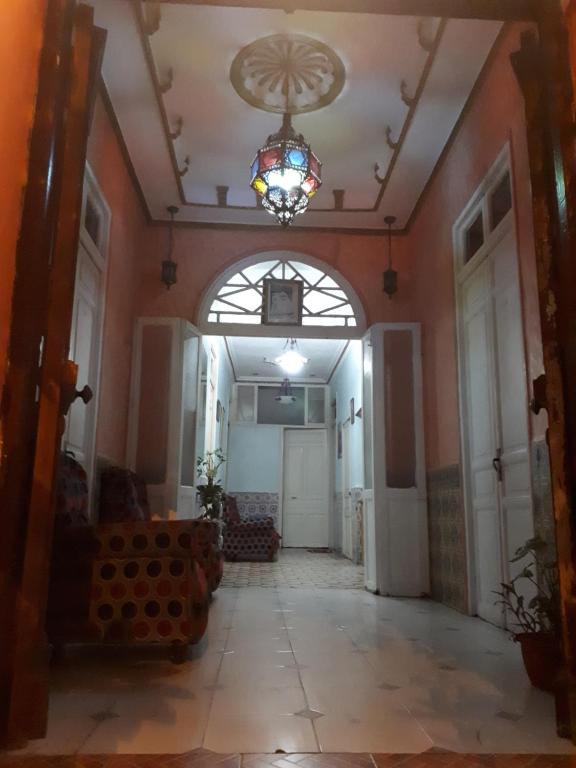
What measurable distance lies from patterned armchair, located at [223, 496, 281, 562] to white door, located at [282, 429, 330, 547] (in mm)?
3076

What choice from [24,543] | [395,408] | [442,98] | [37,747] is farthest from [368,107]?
[37,747]

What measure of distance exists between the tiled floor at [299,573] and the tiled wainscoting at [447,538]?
112 centimetres

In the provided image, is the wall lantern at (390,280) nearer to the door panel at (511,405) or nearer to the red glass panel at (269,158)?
the door panel at (511,405)

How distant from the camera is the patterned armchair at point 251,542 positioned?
919 centimetres

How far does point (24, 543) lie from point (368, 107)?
413cm

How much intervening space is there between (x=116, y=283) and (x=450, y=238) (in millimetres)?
2869

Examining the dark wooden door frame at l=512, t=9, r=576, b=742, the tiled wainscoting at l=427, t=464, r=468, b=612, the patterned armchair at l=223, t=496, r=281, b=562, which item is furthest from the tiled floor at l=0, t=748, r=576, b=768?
the patterned armchair at l=223, t=496, r=281, b=562

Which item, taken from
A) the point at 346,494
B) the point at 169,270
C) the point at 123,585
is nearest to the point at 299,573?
the point at 346,494

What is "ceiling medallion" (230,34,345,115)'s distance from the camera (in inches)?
160

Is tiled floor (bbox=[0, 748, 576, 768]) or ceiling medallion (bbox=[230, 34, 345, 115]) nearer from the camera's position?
tiled floor (bbox=[0, 748, 576, 768])

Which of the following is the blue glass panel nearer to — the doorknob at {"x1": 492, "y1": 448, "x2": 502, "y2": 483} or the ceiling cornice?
the ceiling cornice

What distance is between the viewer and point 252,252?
20.5 ft

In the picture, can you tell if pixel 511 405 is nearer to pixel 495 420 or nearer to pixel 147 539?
pixel 495 420

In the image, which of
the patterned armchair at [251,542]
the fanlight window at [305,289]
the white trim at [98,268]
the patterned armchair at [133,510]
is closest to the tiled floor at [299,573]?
the patterned armchair at [251,542]
